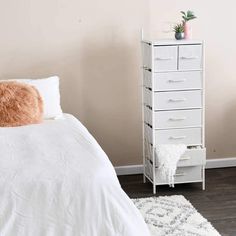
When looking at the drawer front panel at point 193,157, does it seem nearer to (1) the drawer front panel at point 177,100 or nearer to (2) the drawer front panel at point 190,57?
(1) the drawer front panel at point 177,100

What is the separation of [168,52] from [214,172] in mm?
1235

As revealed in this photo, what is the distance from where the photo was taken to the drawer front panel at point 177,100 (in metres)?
3.71

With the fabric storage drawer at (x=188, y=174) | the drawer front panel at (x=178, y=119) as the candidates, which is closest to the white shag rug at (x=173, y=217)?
the fabric storage drawer at (x=188, y=174)

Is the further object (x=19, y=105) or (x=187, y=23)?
(x=187, y=23)

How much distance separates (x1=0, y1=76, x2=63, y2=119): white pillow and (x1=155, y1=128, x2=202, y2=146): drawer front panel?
0.77 meters

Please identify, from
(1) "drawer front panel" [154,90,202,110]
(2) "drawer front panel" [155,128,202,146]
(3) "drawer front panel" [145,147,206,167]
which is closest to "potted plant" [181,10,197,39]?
(1) "drawer front panel" [154,90,202,110]

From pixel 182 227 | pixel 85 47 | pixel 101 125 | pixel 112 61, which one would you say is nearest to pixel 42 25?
pixel 85 47

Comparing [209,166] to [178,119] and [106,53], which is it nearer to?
[178,119]

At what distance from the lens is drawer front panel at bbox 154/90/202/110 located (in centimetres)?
371

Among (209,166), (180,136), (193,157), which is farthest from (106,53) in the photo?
(209,166)

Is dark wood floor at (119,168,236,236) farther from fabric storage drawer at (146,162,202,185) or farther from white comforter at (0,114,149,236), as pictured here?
white comforter at (0,114,149,236)

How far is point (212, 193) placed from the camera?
12.4 feet

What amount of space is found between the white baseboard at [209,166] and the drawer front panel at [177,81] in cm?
90

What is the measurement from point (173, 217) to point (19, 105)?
1304 millimetres
